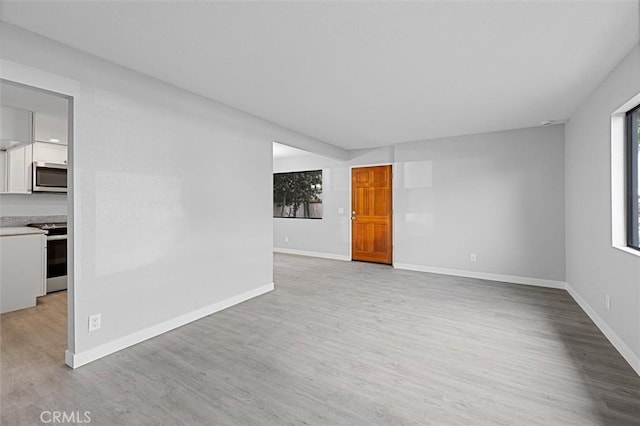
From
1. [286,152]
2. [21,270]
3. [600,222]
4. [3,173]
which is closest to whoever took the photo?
[600,222]

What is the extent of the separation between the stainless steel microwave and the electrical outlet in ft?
9.42

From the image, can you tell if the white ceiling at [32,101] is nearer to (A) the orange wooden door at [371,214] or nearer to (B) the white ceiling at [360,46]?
(B) the white ceiling at [360,46]

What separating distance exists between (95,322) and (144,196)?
3.60 ft

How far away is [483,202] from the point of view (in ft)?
16.8

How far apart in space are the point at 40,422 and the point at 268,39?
2.73m

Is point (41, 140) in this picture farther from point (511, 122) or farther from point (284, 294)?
point (511, 122)

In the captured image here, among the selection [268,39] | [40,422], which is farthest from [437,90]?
[40,422]

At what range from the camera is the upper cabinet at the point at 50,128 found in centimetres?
404

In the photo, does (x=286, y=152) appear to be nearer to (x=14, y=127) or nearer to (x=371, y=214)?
(x=371, y=214)

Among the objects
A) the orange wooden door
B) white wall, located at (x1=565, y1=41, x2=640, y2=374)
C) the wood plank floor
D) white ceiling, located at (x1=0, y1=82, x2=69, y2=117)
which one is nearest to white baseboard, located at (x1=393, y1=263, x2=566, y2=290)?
white wall, located at (x1=565, y1=41, x2=640, y2=374)

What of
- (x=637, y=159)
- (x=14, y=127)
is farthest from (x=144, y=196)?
(x=637, y=159)

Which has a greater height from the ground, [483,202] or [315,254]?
[483,202]

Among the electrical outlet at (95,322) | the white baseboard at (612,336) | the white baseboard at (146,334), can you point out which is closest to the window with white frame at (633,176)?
the white baseboard at (612,336)

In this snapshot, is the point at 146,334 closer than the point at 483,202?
Yes
